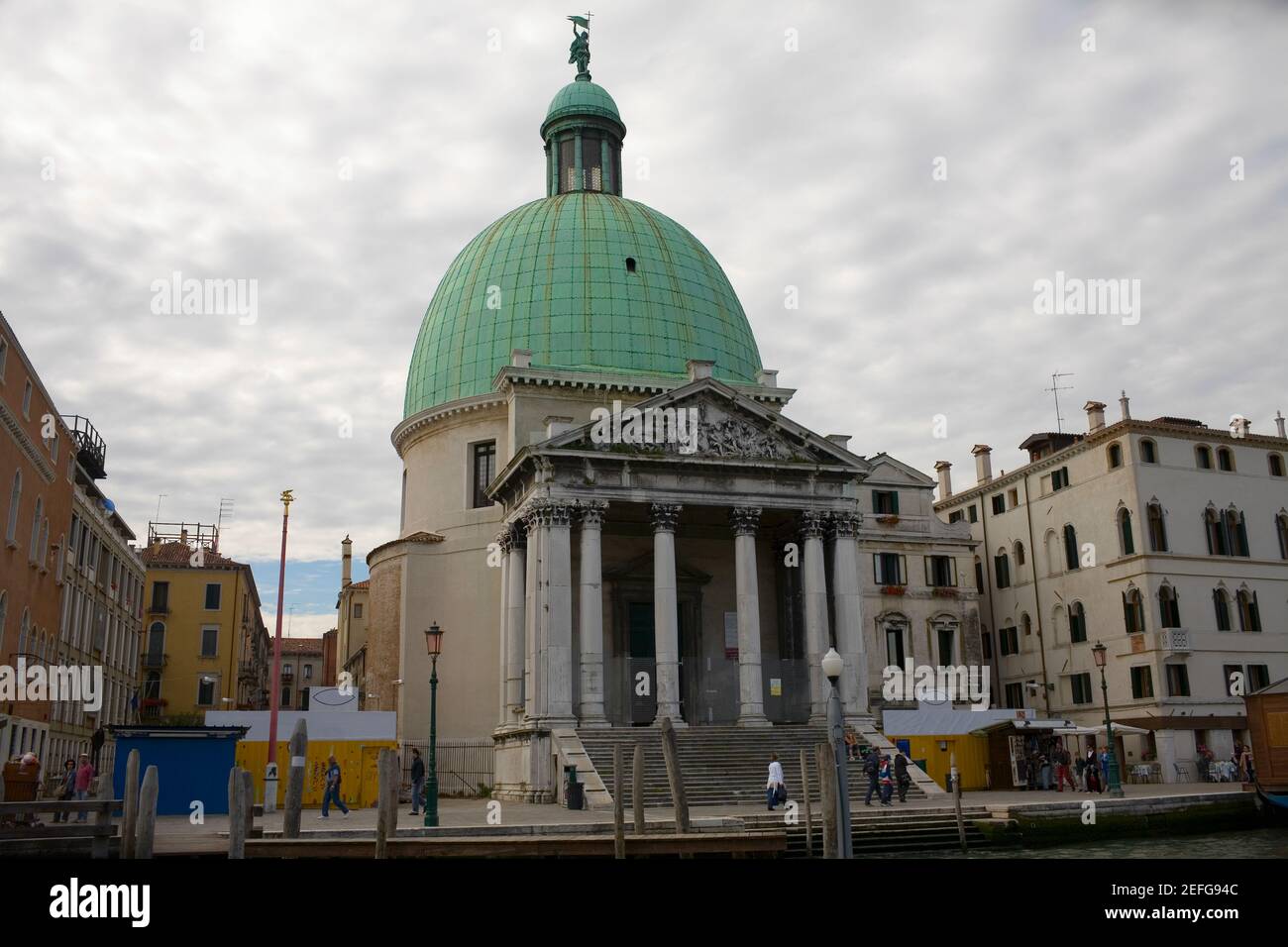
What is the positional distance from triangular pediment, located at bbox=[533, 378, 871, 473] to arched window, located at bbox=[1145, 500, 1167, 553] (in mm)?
13782

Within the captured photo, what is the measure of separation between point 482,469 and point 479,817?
18169 millimetres

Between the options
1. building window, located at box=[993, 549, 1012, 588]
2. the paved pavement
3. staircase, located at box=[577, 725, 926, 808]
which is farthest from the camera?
building window, located at box=[993, 549, 1012, 588]

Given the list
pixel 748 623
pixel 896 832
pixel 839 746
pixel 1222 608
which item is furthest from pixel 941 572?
pixel 839 746

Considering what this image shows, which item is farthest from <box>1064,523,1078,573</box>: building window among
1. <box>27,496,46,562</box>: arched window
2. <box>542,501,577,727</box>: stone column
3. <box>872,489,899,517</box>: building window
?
<box>27,496,46,562</box>: arched window

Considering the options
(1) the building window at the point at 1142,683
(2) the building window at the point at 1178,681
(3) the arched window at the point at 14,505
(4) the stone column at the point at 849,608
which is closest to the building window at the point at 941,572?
(1) the building window at the point at 1142,683

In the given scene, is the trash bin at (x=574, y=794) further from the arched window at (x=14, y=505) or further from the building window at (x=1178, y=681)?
the building window at (x=1178, y=681)

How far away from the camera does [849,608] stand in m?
34.1

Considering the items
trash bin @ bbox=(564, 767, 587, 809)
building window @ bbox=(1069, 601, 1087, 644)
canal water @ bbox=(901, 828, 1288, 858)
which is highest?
building window @ bbox=(1069, 601, 1087, 644)

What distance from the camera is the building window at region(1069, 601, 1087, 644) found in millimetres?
43812

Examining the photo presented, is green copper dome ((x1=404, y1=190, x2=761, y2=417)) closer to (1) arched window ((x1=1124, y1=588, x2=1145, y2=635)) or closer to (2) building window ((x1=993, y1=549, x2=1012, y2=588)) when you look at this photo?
(2) building window ((x1=993, y1=549, x2=1012, y2=588))

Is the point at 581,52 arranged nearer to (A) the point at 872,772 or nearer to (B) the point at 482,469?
(B) the point at 482,469

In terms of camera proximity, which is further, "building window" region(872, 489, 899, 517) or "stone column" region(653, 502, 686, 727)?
"building window" region(872, 489, 899, 517)

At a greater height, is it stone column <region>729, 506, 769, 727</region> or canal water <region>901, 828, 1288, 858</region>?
stone column <region>729, 506, 769, 727</region>
